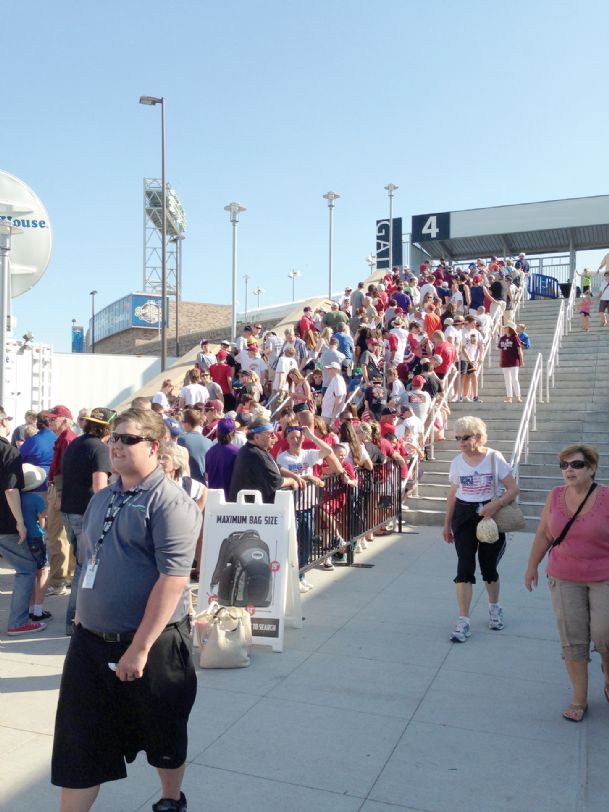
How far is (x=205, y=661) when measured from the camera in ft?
16.6

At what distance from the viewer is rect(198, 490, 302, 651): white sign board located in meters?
5.59

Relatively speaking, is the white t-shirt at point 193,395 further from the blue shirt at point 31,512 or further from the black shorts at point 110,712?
the black shorts at point 110,712

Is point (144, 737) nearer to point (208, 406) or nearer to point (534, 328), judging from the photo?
point (208, 406)

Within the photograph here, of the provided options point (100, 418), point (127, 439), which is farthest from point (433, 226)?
point (127, 439)

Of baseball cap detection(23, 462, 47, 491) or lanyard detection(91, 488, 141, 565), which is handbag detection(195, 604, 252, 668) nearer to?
baseball cap detection(23, 462, 47, 491)

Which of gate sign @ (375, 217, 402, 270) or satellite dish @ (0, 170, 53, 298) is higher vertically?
gate sign @ (375, 217, 402, 270)

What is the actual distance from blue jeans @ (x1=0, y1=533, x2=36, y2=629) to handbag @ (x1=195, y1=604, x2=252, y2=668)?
1.60 m

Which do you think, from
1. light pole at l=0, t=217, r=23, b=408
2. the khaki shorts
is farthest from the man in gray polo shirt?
light pole at l=0, t=217, r=23, b=408

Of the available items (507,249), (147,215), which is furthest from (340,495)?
(147,215)

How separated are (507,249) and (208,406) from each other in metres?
28.6

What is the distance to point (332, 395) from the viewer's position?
43.3 feet

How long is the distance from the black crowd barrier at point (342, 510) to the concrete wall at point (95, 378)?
994 cm

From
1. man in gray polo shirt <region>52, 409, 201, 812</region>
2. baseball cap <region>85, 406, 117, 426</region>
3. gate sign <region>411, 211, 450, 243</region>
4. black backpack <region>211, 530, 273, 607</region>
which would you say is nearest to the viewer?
man in gray polo shirt <region>52, 409, 201, 812</region>

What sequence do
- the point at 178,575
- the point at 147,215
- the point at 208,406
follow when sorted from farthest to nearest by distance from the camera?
the point at 147,215 < the point at 208,406 < the point at 178,575
